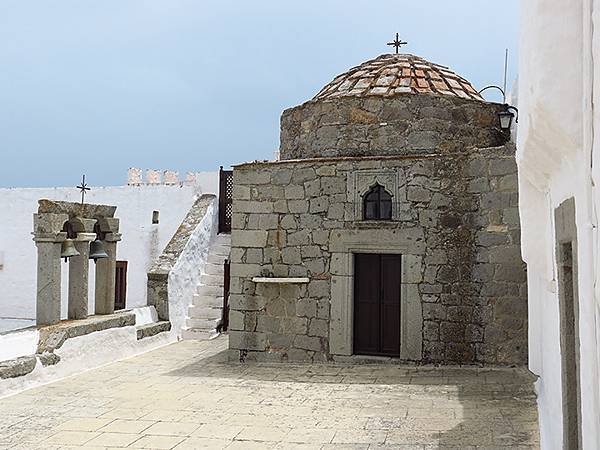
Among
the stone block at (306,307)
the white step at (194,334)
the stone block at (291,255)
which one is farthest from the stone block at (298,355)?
the white step at (194,334)

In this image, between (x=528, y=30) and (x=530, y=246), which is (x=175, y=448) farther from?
(x=528, y=30)

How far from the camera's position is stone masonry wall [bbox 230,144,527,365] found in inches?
309

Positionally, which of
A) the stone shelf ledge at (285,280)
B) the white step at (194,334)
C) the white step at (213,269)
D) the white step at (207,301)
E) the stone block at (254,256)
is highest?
the stone block at (254,256)

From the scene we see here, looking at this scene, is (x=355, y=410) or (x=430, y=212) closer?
(x=355, y=410)

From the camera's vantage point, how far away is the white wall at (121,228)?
14.6 m

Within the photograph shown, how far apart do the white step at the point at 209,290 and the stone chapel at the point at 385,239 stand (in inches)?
125

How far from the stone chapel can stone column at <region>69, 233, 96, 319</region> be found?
1981 mm

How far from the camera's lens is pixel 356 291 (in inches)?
334

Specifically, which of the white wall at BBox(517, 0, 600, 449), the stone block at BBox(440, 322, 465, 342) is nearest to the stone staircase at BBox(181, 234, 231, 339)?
the stone block at BBox(440, 322, 465, 342)

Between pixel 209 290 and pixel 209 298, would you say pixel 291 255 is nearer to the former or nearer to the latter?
pixel 209 298

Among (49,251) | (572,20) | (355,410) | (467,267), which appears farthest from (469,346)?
(572,20)

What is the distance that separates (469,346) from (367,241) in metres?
1.82

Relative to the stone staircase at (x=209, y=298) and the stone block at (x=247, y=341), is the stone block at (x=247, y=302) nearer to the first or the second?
the stone block at (x=247, y=341)

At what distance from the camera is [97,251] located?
8961mm
